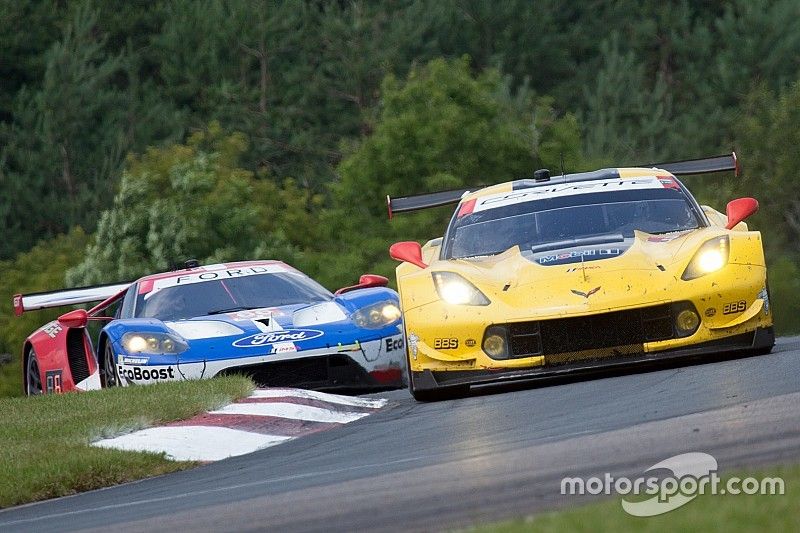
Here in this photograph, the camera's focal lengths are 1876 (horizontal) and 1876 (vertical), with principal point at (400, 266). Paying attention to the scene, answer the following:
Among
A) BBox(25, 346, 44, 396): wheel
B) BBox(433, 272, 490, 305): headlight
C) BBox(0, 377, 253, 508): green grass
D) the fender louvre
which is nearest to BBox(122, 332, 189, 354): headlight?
BBox(0, 377, 253, 508): green grass

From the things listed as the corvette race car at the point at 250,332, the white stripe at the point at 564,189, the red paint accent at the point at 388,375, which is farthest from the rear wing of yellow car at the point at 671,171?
the red paint accent at the point at 388,375

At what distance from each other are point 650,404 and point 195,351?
5.30m

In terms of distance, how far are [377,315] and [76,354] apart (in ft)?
9.40

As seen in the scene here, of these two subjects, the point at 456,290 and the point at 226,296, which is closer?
the point at 456,290

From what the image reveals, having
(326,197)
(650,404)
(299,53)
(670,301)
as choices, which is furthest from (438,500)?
(299,53)

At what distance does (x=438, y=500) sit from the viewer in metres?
6.09

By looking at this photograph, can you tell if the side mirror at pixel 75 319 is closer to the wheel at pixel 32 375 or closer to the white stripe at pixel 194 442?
the wheel at pixel 32 375

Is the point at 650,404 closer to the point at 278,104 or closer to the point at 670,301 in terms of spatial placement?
the point at 670,301

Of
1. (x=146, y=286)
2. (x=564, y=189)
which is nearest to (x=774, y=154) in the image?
(x=146, y=286)

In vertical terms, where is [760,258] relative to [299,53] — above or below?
below

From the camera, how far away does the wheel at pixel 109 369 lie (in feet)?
44.7

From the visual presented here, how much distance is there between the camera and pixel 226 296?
1418 centimetres

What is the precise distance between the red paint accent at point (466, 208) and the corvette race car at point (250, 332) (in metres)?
1.35

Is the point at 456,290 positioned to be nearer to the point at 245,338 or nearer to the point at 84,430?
the point at 84,430
